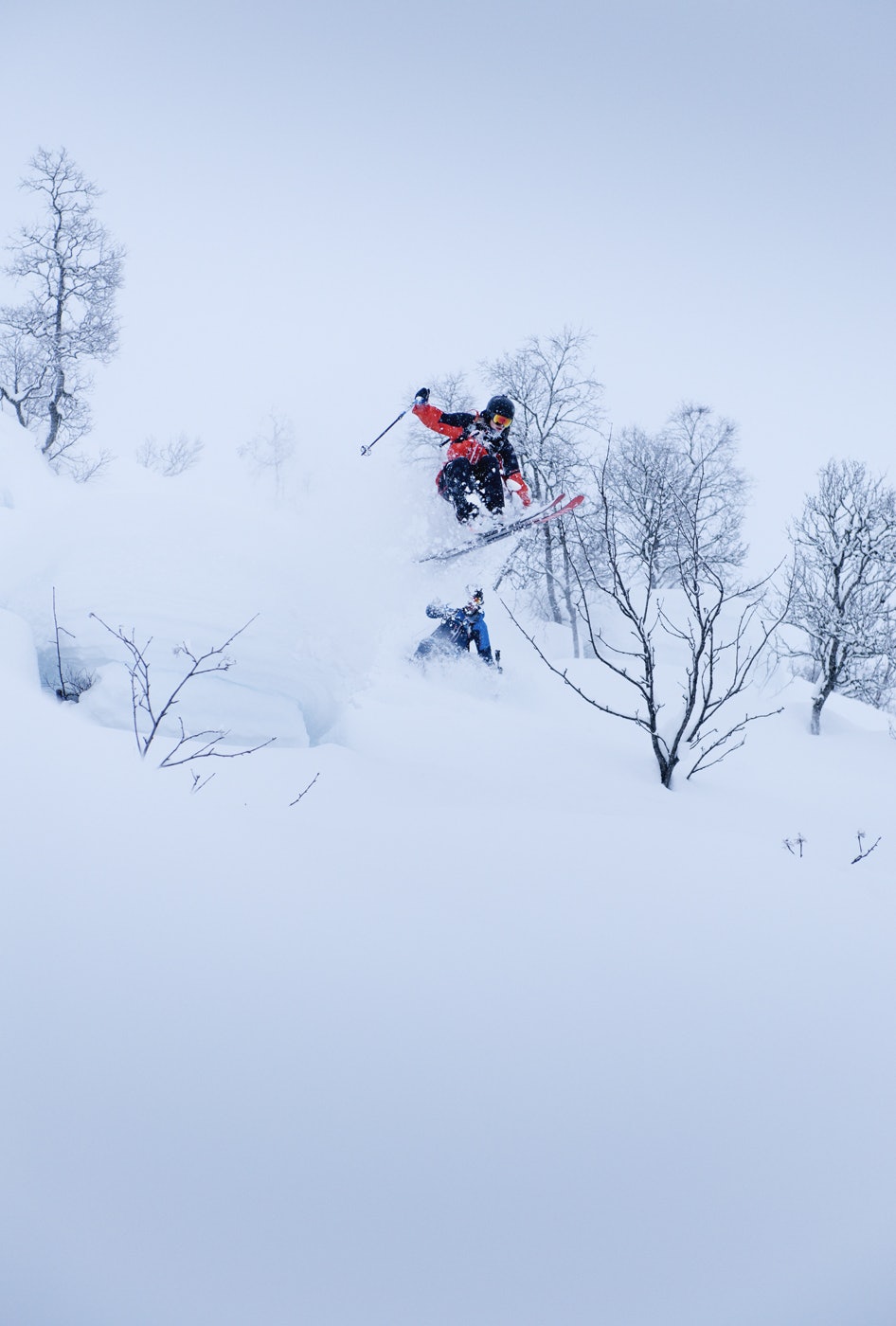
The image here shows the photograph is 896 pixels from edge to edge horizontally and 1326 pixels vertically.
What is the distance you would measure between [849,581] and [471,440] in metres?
10.4

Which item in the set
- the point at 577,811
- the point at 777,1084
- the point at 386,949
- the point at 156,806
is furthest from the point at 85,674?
the point at 777,1084

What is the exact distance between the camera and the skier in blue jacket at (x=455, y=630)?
22.5ft

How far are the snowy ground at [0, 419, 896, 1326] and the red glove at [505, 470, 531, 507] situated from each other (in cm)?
454

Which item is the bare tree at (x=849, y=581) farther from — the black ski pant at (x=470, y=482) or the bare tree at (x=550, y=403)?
the black ski pant at (x=470, y=482)

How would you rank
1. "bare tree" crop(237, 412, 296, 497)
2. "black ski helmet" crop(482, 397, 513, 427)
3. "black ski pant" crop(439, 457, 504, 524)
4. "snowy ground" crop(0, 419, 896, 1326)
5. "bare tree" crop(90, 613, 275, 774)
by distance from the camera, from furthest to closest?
Answer: "bare tree" crop(237, 412, 296, 497) < "black ski pant" crop(439, 457, 504, 524) < "black ski helmet" crop(482, 397, 513, 427) < "bare tree" crop(90, 613, 275, 774) < "snowy ground" crop(0, 419, 896, 1326)

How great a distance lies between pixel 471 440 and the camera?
655 centimetres

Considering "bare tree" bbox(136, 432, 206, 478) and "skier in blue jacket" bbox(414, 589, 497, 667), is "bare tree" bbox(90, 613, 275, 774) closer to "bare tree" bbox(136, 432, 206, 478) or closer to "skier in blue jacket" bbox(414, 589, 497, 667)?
"skier in blue jacket" bbox(414, 589, 497, 667)

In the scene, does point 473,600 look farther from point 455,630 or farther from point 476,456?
point 476,456

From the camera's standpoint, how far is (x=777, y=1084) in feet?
4.70

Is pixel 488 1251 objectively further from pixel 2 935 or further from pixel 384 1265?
pixel 2 935

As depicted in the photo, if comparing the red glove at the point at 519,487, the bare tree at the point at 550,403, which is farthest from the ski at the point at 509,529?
the bare tree at the point at 550,403

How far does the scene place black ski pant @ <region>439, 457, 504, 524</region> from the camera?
21.7 ft

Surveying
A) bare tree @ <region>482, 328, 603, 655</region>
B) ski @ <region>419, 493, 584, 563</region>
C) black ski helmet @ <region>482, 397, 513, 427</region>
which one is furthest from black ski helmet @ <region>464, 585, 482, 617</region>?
bare tree @ <region>482, 328, 603, 655</region>

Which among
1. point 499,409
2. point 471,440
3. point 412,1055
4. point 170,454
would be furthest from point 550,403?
point 170,454
